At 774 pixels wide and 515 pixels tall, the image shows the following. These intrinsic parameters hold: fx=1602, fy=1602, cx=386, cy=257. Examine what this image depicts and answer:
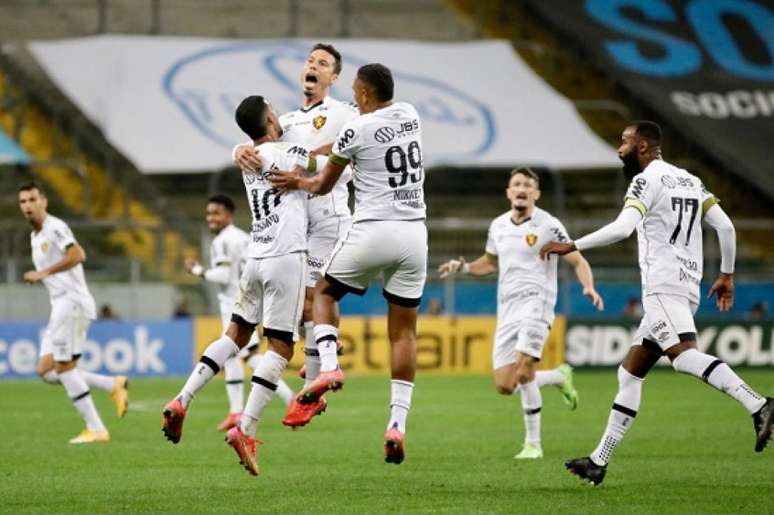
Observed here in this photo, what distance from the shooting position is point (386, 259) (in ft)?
36.3

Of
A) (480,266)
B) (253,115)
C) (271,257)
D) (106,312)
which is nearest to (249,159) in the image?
(253,115)

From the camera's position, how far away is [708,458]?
1381cm

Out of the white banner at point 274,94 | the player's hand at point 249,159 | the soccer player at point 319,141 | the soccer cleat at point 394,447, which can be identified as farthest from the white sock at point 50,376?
the white banner at point 274,94

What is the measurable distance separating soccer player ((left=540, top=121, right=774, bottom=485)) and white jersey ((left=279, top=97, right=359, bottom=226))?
6.97 ft

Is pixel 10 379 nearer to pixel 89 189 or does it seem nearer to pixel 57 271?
pixel 89 189

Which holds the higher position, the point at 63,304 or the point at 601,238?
the point at 601,238

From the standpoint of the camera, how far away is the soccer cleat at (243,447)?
36.4 ft

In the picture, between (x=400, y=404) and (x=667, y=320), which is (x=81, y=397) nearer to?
(x=400, y=404)

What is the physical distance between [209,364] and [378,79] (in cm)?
248

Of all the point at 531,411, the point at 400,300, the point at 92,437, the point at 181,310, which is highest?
Answer: the point at 400,300

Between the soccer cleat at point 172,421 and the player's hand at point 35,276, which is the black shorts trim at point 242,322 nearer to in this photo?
the soccer cleat at point 172,421

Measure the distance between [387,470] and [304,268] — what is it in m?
2.16

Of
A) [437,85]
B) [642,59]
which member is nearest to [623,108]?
[642,59]

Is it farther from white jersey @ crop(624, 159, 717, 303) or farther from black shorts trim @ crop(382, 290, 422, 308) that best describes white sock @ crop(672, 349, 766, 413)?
black shorts trim @ crop(382, 290, 422, 308)
